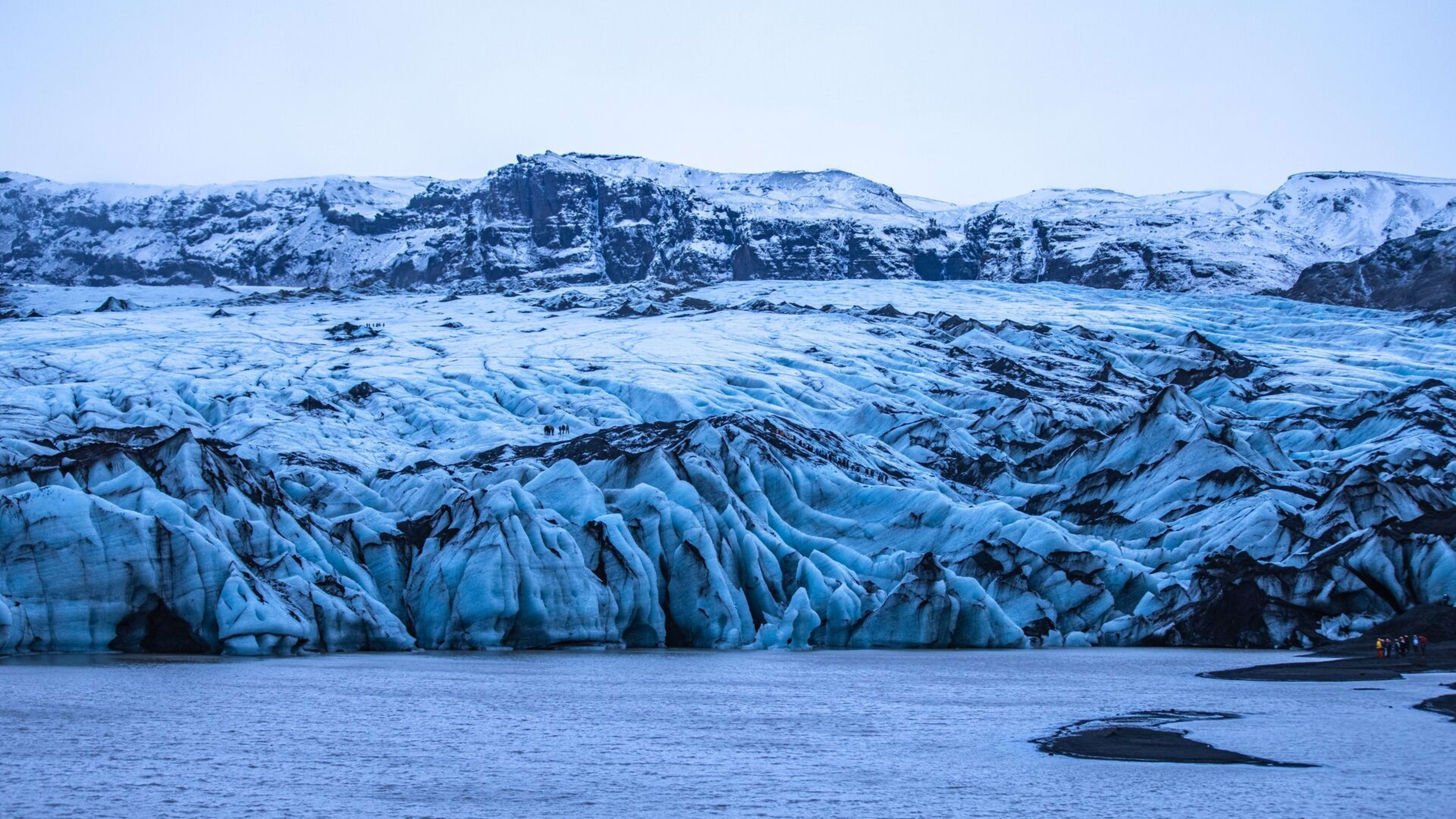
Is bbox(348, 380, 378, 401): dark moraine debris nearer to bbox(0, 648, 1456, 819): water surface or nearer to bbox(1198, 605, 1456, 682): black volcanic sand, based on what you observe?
bbox(0, 648, 1456, 819): water surface

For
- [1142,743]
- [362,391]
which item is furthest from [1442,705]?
[362,391]

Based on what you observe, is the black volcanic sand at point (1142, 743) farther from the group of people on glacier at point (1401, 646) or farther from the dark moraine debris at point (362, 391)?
the dark moraine debris at point (362, 391)

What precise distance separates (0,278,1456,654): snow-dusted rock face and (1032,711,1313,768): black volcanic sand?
58.1 feet

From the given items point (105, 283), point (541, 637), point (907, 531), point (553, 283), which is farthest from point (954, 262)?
point (541, 637)

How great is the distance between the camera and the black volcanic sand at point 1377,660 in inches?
1118

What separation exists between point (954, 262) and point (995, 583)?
118542 millimetres

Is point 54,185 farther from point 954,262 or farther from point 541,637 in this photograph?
point 541,637

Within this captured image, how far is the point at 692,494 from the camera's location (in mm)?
41062

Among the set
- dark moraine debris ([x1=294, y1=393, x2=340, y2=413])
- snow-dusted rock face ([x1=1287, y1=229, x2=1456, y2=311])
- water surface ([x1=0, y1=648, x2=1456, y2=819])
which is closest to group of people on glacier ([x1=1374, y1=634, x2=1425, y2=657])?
water surface ([x1=0, y1=648, x2=1456, y2=819])

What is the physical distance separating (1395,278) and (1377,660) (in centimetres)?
9844

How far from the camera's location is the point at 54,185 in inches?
7318

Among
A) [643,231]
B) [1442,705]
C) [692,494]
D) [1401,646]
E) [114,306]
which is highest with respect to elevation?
[643,231]

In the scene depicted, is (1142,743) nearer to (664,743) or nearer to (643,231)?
(664,743)

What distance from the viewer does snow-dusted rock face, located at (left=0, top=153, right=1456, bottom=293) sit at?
497 feet
